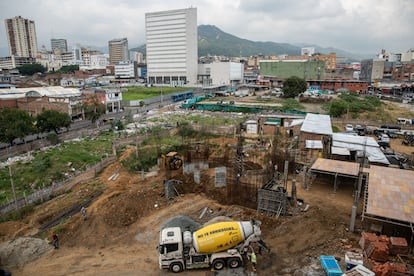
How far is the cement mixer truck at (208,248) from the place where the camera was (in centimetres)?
937

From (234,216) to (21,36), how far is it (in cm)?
16424

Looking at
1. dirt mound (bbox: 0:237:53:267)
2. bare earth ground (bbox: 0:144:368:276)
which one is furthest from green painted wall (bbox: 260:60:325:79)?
dirt mound (bbox: 0:237:53:267)

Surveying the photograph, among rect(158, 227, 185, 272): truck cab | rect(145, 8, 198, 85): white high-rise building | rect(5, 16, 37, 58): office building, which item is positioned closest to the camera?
rect(158, 227, 185, 272): truck cab

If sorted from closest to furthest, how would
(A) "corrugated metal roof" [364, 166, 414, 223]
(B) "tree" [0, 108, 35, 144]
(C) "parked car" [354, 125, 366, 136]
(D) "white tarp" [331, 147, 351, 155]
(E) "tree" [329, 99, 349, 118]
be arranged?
(A) "corrugated metal roof" [364, 166, 414, 223], (D) "white tarp" [331, 147, 351, 155], (B) "tree" [0, 108, 35, 144], (C) "parked car" [354, 125, 366, 136], (E) "tree" [329, 99, 349, 118]

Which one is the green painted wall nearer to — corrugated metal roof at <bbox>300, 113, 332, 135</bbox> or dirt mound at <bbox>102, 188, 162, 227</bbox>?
corrugated metal roof at <bbox>300, 113, 332, 135</bbox>

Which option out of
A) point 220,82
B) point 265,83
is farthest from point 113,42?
point 265,83

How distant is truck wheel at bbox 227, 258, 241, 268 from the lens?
9.35 m

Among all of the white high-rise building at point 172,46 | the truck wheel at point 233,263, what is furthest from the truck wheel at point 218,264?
the white high-rise building at point 172,46

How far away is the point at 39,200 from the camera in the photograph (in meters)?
16.2

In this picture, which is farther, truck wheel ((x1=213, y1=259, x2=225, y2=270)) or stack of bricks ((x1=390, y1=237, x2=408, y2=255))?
stack of bricks ((x1=390, y1=237, x2=408, y2=255))

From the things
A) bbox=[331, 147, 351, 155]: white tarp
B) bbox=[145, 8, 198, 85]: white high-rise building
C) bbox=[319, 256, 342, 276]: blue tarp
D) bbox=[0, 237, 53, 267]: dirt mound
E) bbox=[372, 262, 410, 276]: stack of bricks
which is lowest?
bbox=[0, 237, 53, 267]: dirt mound

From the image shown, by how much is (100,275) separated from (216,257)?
4076mm

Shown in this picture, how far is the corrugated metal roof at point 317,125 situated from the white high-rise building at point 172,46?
74.1 meters

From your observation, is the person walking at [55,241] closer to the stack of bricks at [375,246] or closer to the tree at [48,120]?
the stack of bricks at [375,246]
